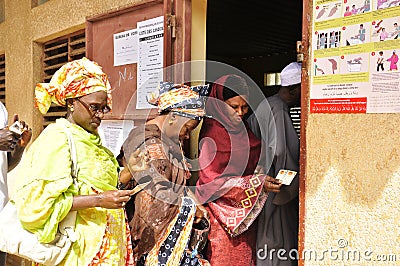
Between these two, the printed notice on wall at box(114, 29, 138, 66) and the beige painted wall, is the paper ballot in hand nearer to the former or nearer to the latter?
the beige painted wall

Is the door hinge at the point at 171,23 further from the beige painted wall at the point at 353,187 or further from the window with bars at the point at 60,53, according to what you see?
the window with bars at the point at 60,53

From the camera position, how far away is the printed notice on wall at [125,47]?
3.39m

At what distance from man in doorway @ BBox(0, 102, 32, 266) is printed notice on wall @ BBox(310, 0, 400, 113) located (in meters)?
1.73

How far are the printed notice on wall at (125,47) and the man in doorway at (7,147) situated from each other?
3.10 feet

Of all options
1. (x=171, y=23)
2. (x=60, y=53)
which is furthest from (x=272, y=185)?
(x=60, y=53)

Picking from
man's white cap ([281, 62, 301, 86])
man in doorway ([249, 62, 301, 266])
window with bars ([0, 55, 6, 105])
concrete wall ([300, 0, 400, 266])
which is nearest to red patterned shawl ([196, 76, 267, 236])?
man in doorway ([249, 62, 301, 266])

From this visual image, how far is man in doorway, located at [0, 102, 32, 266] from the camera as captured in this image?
269 centimetres

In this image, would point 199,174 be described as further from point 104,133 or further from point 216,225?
point 104,133

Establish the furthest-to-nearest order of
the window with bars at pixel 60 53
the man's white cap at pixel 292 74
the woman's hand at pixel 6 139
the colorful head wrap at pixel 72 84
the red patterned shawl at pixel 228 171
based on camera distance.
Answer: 1. the window with bars at pixel 60 53
2. the man's white cap at pixel 292 74
3. the red patterned shawl at pixel 228 171
4. the woman's hand at pixel 6 139
5. the colorful head wrap at pixel 72 84

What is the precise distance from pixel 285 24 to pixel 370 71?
151 inches

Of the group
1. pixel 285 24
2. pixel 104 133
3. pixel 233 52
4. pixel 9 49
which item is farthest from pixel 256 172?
pixel 233 52

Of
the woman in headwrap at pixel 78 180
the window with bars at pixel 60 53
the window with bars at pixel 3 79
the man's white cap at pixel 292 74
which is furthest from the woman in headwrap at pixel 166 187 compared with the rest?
the window with bars at pixel 3 79

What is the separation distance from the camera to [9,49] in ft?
19.2

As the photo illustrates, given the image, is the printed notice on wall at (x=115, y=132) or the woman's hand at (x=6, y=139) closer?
the woman's hand at (x=6, y=139)
